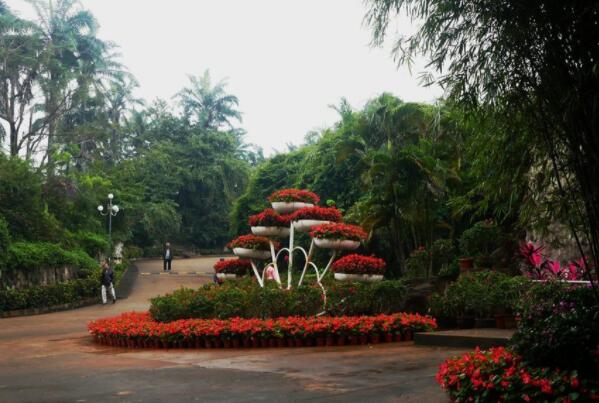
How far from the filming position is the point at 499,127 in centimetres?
588

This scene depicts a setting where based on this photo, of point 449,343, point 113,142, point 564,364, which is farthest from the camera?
point 113,142

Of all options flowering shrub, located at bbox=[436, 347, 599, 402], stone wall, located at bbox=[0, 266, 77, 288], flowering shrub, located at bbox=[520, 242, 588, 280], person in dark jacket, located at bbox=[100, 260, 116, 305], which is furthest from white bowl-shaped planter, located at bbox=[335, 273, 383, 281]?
stone wall, located at bbox=[0, 266, 77, 288]

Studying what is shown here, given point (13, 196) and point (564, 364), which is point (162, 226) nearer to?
point (13, 196)

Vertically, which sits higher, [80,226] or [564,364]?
[80,226]

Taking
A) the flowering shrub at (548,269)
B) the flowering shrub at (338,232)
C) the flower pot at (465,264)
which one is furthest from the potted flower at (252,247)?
the flowering shrub at (548,269)

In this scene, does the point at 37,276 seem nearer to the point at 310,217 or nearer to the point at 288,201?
the point at 288,201

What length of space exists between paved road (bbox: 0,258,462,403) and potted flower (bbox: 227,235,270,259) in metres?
3.46

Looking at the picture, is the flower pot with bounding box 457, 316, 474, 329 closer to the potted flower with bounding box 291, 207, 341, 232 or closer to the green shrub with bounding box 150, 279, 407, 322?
the green shrub with bounding box 150, 279, 407, 322

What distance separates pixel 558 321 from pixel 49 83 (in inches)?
1388

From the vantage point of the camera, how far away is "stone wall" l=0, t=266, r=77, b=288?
20.9 m

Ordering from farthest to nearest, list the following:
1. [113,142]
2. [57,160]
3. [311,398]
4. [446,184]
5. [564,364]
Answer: [113,142], [57,160], [446,184], [311,398], [564,364]

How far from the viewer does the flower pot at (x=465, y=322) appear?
1055 centimetres

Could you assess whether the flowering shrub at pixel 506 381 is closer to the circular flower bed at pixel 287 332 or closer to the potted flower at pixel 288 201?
the circular flower bed at pixel 287 332

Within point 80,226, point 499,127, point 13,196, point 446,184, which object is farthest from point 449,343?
point 80,226
